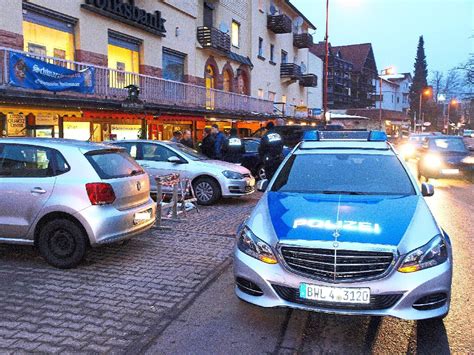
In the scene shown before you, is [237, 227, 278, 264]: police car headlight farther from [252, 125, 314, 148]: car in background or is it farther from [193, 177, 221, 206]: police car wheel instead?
[252, 125, 314, 148]: car in background

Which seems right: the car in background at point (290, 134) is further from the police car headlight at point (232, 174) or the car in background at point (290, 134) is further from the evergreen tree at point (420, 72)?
the evergreen tree at point (420, 72)

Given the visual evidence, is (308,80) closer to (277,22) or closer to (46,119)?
(277,22)

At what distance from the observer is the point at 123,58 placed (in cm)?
1959

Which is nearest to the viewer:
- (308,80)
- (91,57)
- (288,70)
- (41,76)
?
(41,76)

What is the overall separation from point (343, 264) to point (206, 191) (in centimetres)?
760

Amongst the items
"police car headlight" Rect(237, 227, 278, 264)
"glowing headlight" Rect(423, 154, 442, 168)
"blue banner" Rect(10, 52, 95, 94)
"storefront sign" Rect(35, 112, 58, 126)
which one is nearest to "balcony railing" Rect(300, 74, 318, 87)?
"glowing headlight" Rect(423, 154, 442, 168)

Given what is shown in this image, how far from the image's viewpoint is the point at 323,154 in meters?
5.77

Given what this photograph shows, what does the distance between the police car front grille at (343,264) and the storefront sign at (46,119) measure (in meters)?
12.7

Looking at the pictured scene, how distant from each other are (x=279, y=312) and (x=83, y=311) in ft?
6.31

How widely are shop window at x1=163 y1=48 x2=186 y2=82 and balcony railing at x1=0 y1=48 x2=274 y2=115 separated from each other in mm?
1804

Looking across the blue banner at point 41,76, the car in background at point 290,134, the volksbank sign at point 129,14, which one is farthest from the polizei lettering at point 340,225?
the volksbank sign at point 129,14

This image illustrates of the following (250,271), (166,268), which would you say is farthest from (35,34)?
A: (250,271)

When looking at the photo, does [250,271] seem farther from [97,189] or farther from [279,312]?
[97,189]

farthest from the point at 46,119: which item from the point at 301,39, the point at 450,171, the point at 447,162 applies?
the point at 301,39
